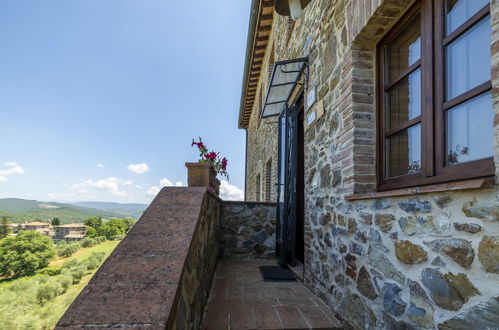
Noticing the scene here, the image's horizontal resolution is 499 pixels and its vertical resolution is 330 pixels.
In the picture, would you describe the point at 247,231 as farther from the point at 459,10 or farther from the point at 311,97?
the point at 459,10

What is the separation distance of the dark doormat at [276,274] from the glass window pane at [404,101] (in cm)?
226

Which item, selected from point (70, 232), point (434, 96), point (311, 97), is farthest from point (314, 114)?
point (70, 232)

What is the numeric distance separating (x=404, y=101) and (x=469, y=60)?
54 cm

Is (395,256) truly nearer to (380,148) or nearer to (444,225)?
(444,225)

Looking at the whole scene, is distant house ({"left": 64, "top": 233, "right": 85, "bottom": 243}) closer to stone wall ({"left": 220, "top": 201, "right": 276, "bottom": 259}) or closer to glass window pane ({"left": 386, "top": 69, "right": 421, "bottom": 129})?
stone wall ({"left": 220, "top": 201, "right": 276, "bottom": 259})

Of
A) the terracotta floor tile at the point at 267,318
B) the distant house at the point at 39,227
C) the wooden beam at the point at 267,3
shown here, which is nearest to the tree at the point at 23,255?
the distant house at the point at 39,227

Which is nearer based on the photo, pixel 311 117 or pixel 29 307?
pixel 311 117

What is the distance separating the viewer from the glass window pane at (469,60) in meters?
1.14

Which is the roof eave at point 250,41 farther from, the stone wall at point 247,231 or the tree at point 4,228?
the tree at point 4,228

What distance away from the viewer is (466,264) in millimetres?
1036

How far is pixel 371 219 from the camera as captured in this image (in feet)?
5.69

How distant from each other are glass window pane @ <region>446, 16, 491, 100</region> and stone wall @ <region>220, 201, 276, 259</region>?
365cm

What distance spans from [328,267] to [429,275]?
128 cm

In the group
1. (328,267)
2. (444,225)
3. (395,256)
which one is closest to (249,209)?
(328,267)
